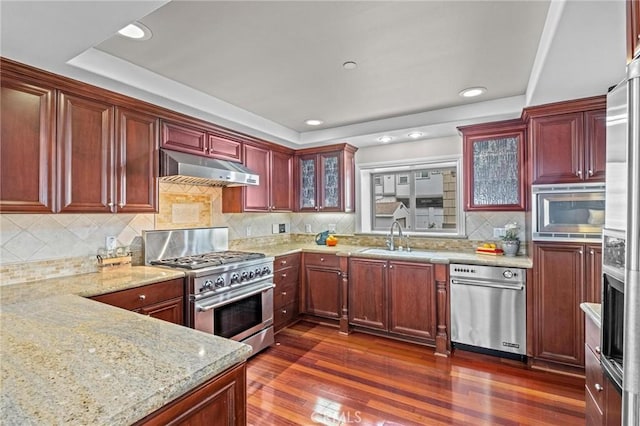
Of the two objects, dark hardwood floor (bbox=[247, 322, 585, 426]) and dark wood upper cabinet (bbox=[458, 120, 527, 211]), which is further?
dark wood upper cabinet (bbox=[458, 120, 527, 211])

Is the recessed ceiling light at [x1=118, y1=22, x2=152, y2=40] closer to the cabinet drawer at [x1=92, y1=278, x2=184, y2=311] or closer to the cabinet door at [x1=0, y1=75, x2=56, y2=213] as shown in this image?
the cabinet door at [x1=0, y1=75, x2=56, y2=213]

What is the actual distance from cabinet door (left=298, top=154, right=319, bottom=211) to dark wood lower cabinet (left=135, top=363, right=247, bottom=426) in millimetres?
3201

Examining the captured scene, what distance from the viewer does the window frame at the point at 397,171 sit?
12.1 ft

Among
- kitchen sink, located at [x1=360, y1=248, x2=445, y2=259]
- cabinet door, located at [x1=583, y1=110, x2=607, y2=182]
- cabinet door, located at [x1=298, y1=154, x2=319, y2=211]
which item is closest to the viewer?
cabinet door, located at [x1=583, y1=110, x2=607, y2=182]

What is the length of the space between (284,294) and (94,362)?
2737 millimetres

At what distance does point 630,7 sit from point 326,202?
130 inches

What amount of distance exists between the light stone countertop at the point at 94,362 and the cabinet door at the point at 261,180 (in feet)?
6.93

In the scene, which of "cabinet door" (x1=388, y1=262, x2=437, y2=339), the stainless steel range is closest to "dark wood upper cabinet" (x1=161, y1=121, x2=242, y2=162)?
the stainless steel range

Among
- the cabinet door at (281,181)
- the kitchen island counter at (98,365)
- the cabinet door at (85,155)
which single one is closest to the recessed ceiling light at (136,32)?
the cabinet door at (85,155)

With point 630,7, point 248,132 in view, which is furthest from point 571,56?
point 248,132

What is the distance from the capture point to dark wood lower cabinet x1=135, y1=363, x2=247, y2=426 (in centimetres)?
91

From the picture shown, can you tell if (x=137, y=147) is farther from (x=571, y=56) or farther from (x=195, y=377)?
(x=571, y=56)

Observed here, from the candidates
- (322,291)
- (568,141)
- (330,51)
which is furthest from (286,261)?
(568,141)

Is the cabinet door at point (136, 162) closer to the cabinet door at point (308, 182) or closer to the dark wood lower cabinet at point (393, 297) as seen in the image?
the cabinet door at point (308, 182)
